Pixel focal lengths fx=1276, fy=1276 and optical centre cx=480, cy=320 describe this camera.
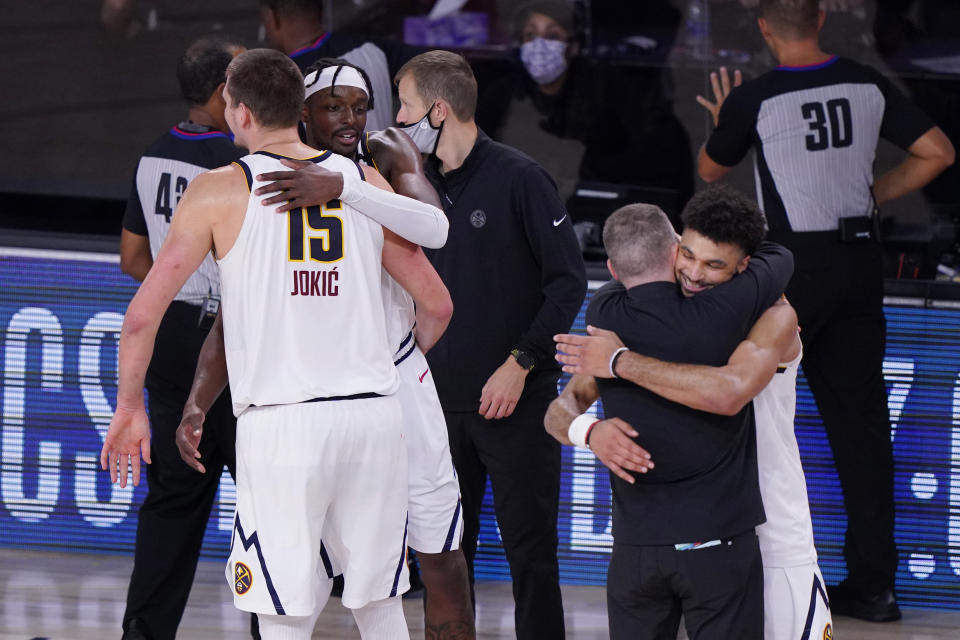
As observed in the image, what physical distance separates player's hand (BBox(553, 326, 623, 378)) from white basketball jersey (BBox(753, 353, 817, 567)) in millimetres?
413

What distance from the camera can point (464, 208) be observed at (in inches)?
159

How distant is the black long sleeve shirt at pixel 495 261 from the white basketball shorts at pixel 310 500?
2.71 feet

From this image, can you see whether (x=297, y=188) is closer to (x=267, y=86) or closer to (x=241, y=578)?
(x=267, y=86)

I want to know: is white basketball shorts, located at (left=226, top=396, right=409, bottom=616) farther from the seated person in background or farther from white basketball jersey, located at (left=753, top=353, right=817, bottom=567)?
the seated person in background

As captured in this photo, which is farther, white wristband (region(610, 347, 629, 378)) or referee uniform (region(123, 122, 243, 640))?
referee uniform (region(123, 122, 243, 640))

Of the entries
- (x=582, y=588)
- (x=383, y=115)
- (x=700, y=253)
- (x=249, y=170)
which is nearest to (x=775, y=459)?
(x=700, y=253)

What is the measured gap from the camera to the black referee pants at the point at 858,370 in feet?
15.8

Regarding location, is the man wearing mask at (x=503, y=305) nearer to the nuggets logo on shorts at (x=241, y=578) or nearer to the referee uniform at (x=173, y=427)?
the referee uniform at (x=173, y=427)

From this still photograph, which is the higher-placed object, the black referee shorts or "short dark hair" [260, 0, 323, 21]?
"short dark hair" [260, 0, 323, 21]

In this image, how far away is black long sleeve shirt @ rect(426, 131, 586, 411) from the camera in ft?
13.1

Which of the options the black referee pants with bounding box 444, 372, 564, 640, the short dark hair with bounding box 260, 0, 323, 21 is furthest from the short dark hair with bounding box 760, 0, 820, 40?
the short dark hair with bounding box 260, 0, 323, 21

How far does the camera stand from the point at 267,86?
10.3 feet

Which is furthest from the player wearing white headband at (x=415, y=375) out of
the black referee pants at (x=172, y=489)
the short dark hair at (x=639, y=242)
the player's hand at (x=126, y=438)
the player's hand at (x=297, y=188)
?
the black referee pants at (x=172, y=489)

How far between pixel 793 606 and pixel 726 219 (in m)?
0.97
